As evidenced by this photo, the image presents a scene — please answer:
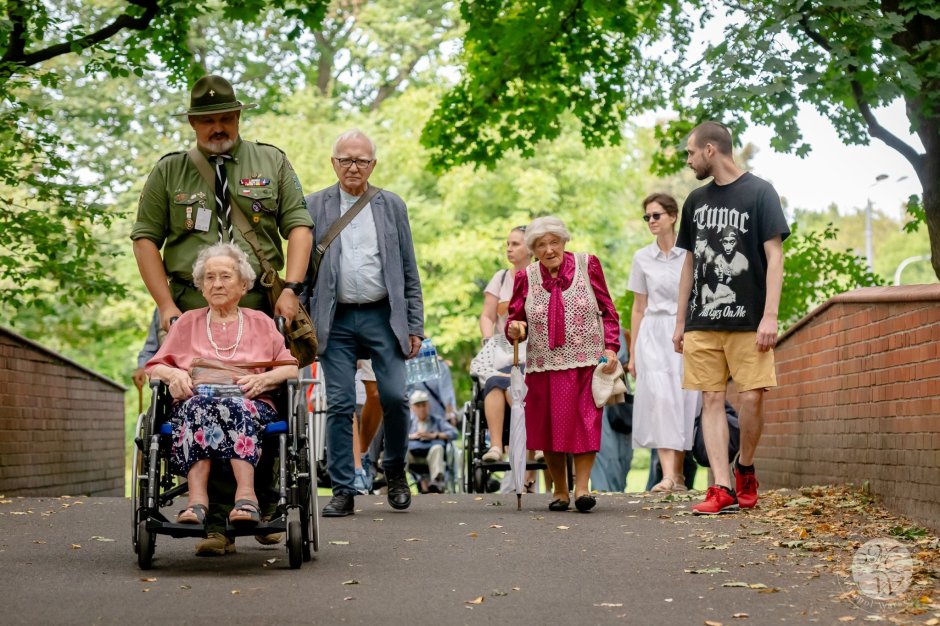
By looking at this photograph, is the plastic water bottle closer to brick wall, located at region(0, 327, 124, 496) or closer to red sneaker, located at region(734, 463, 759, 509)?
brick wall, located at region(0, 327, 124, 496)

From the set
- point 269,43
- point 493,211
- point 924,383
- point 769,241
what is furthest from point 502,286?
point 269,43

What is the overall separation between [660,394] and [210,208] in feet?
18.5

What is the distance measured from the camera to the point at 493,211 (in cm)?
3155

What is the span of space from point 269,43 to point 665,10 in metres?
17.8

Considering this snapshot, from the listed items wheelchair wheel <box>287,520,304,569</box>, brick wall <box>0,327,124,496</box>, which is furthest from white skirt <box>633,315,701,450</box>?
wheelchair wheel <box>287,520,304,569</box>

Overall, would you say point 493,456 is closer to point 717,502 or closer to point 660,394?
point 660,394

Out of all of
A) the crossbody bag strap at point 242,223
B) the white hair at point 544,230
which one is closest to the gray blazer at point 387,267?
the white hair at point 544,230

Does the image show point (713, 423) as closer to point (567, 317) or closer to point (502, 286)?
point (567, 317)

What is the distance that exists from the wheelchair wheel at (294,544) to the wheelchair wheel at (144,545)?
0.57 metres

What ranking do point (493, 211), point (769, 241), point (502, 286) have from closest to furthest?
point (769, 241)
point (502, 286)
point (493, 211)

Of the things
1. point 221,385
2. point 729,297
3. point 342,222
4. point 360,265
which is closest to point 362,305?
point 360,265

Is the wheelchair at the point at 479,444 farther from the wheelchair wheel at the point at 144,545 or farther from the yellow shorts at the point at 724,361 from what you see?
the wheelchair wheel at the point at 144,545

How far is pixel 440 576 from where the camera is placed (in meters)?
6.36
